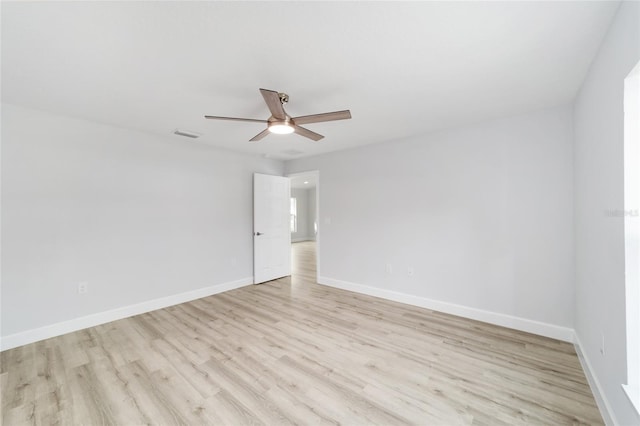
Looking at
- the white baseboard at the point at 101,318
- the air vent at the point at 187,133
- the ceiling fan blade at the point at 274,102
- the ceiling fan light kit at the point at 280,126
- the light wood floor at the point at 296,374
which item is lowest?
the light wood floor at the point at 296,374

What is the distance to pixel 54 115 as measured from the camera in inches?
109

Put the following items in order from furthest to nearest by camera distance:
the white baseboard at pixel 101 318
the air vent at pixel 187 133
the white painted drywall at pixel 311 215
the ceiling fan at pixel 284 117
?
1. the white painted drywall at pixel 311 215
2. the air vent at pixel 187 133
3. the white baseboard at pixel 101 318
4. the ceiling fan at pixel 284 117

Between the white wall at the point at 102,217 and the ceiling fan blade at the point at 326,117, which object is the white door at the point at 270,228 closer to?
the white wall at the point at 102,217

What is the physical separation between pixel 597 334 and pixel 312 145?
12.1 feet

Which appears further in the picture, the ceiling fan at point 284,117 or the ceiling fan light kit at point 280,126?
the ceiling fan light kit at point 280,126

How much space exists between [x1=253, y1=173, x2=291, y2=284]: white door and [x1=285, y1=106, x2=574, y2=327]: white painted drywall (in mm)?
1365

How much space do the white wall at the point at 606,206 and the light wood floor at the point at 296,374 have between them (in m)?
0.37

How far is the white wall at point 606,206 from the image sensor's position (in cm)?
134

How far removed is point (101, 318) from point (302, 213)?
27.5 feet

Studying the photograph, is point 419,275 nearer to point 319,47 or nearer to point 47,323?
point 319,47

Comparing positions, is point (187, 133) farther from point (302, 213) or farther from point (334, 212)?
point (302, 213)

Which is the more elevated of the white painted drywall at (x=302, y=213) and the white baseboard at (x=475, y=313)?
the white painted drywall at (x=302, y=213)

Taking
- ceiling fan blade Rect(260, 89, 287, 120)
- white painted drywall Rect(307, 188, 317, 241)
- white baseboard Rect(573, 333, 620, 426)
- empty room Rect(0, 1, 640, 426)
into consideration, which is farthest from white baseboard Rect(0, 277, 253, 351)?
white painted drywall Rect(307, 188, 317, 241)

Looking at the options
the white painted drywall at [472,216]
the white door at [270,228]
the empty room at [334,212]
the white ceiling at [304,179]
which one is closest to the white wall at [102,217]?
the empty room at [334,212]
